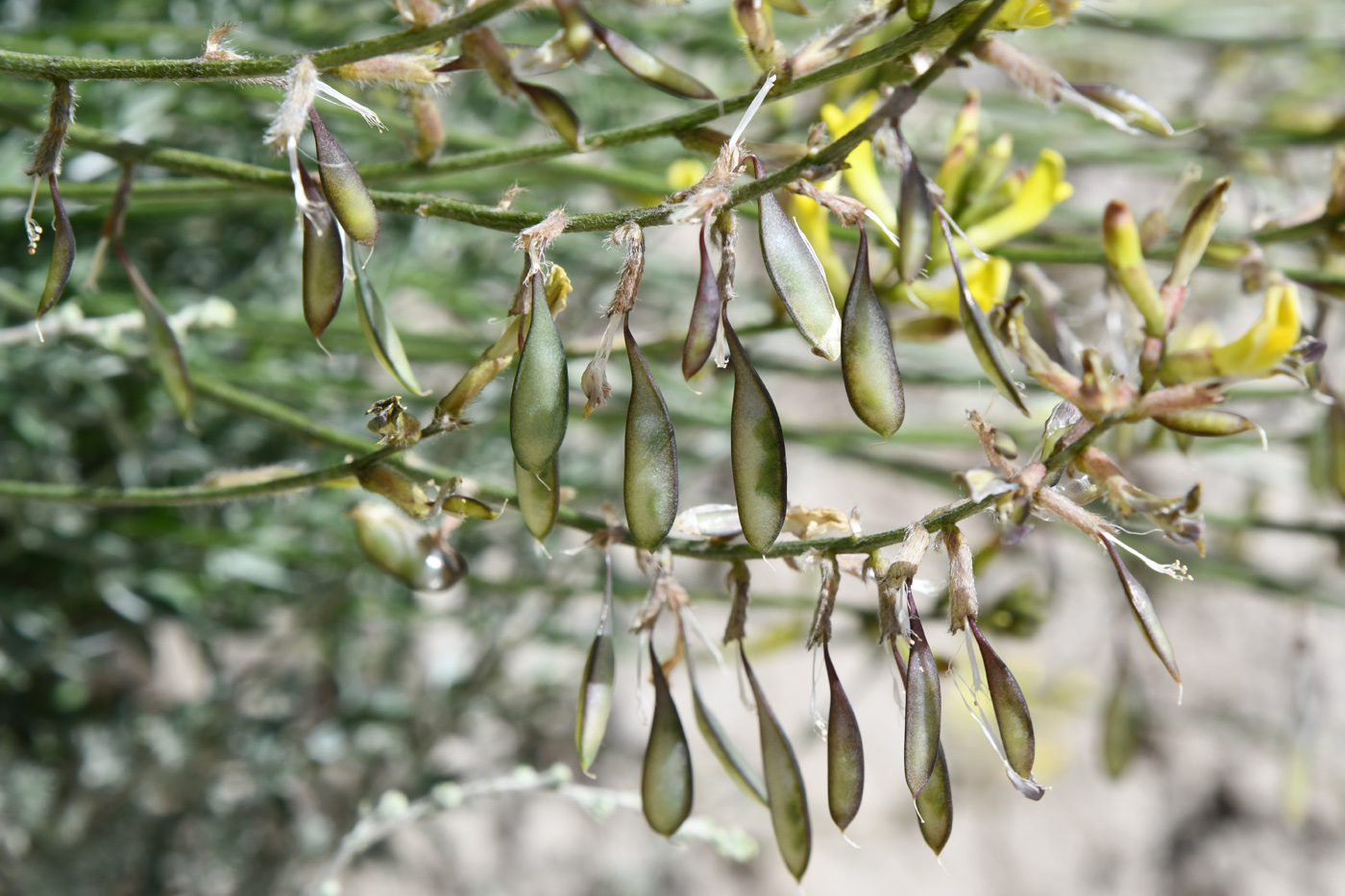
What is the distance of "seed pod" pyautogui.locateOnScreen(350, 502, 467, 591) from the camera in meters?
0.55

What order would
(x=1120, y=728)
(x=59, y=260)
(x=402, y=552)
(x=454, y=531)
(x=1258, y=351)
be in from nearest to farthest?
(x=1258, y=351) → (x=59, y=260) → (x=402, y=552) → (x=454, y=531) → (x=1120, y=728)

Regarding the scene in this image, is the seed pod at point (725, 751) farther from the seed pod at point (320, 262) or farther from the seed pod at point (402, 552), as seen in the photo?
the seed pod at point (320, 262)

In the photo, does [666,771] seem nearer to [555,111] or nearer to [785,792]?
[785,792]

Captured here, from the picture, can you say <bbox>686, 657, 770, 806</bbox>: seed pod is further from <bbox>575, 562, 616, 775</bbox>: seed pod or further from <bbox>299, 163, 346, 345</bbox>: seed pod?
<bbox>299, 163, 346, 345</bbox>: seed pod

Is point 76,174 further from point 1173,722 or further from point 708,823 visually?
point 1173,722

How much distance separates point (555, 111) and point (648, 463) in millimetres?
141

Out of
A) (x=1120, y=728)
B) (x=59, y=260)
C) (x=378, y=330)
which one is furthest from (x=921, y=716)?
(x=1120, y=728)

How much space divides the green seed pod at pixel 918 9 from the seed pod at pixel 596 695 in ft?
0.88

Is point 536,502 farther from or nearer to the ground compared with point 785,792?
farther from the ground

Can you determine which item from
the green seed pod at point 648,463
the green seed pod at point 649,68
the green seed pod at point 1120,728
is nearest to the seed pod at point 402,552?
the green seed pod at point 648,463

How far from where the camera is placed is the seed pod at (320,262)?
403 mm

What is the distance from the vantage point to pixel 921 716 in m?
0.42

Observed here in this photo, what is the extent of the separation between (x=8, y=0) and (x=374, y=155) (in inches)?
16.1

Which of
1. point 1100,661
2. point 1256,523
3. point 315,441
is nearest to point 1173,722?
point 1100,661
